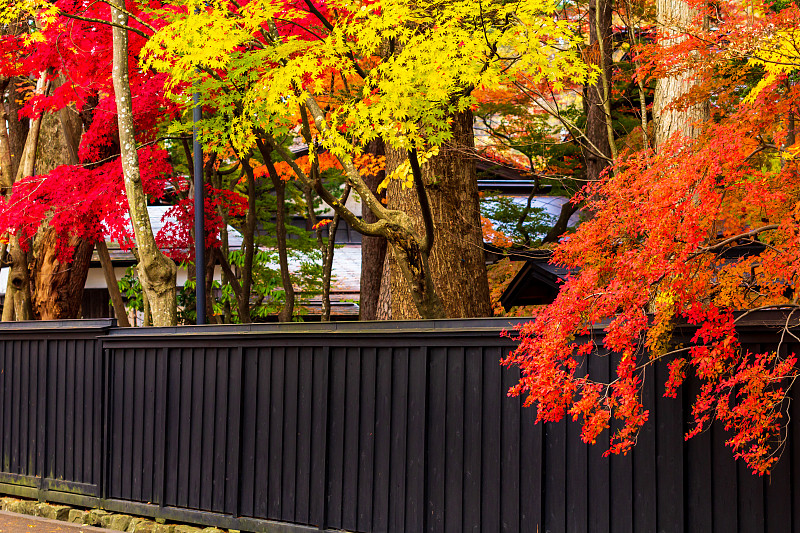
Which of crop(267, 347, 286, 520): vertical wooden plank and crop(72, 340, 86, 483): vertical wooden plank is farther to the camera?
crop(72, 340, 86, 483): vertical wooden plank

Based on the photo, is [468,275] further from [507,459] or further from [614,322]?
[614,322]

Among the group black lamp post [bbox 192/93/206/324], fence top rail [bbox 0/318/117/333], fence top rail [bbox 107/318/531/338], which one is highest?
black lamp post [bbox 192/93/206/324]

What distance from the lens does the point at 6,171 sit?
1488cm

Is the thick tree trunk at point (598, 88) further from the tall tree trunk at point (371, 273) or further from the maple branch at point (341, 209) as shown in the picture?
the maple branch at point (341, 209)

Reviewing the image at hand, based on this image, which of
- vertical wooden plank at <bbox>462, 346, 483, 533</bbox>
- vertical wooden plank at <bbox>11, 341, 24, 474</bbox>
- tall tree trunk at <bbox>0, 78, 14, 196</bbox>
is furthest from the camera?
tall tree trunk at <bbox>0, 78, 14, 196</bbox>

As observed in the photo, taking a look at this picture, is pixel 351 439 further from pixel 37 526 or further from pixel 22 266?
pixel 22 266

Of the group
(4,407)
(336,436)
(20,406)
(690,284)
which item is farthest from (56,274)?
(690,284)

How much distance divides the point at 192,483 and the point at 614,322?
16.8 feet

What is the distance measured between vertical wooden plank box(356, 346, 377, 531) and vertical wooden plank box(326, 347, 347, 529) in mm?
204

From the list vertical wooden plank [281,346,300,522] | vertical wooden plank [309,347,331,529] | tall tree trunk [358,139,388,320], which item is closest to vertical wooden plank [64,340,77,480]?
vertical wooden plank [281,346,300,522]

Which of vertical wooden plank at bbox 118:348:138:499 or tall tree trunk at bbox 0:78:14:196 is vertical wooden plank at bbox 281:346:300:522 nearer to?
vertical wooden plank at bbox 118:348:138:499

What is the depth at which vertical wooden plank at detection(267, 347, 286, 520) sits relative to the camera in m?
7.86

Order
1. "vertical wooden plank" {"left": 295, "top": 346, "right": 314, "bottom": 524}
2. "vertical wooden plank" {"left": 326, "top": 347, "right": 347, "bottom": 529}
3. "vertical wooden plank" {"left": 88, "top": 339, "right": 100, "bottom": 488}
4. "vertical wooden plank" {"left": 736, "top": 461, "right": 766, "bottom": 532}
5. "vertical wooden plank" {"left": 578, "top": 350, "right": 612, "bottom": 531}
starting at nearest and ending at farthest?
"vertical wooden plank" {"left": 736, "top": 461, "right": 766, "bottom": 532}, "vertical wooden plank" {"left": 578, "top": 350, "right": 612, "bottom": 531}, "vertical wooden plank" {"left": 326, "top": 347, "right": 347, "bottom": 529}, "vertical wooden plank" {"left": 295, "top": 346, "right": 314, "bottom": 524}, "vertical wooden plank" {"left": 88, "top": 339, "right": 100, "bottom": 488}

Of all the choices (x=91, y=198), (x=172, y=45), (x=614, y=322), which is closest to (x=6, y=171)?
(x=91, y=198)
